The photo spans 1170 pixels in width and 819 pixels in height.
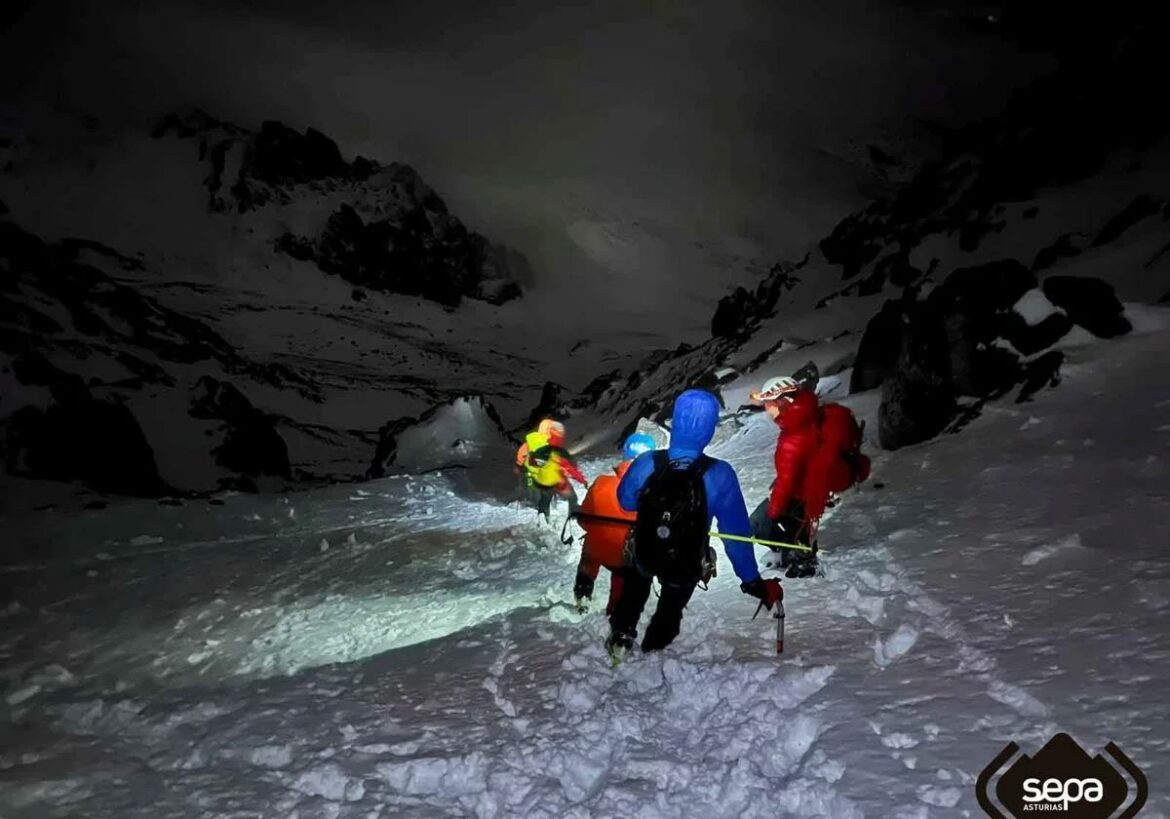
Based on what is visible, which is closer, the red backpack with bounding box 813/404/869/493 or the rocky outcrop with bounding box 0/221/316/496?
the red backpack with bounding box 813/404/869/493

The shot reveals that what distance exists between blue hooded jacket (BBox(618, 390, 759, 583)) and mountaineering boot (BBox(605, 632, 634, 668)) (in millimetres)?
904

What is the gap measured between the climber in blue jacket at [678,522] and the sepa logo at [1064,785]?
1.76 m

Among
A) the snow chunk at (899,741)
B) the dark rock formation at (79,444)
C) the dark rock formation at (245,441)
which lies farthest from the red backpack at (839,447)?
the dark rock formation at (245,441)

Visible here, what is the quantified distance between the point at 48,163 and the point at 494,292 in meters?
89.4

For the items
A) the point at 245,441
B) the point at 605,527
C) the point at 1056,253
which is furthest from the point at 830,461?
the point at 245,441

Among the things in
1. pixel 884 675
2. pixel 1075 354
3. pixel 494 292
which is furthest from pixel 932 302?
pixel 494 292

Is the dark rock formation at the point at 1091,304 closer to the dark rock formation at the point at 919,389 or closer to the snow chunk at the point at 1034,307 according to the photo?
the snow chunk at the point at 1034,307

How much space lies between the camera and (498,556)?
32.1ft

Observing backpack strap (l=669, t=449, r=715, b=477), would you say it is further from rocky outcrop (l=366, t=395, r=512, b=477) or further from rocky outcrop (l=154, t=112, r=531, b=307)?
rocky outcrop (l=154, t=112, r=531, b=307)

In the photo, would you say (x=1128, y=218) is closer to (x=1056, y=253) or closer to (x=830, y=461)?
(x=1056, y=253)

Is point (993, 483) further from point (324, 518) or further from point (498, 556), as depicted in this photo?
point (324, 518)

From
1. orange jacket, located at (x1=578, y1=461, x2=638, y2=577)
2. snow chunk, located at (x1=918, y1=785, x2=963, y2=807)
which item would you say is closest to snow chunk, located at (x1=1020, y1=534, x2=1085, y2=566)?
A: snow chunk, located at (x1=918, y1=785, x2=963, y2=807)

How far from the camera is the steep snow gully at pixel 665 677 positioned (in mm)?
3498

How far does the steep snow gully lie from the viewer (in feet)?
11.5
